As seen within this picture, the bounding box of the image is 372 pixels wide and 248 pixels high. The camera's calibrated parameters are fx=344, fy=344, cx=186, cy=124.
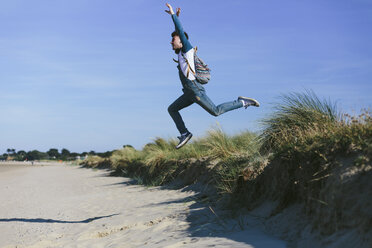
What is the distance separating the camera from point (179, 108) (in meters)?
5.22

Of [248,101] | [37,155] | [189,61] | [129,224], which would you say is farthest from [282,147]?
[37,155]

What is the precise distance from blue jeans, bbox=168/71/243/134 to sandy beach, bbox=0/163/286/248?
1.54 meters

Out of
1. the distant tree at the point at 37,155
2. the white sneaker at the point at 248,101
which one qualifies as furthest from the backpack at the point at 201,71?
the distant tree at the point at 37,155

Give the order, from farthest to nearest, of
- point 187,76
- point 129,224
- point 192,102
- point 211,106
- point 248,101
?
point 129,224
point 248,101
point 192,102
point 211,106
point 187,76

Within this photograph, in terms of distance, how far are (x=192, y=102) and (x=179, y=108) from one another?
10.2 inches

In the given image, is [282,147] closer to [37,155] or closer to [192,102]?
[192,102]

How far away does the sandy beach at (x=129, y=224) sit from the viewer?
4.64m

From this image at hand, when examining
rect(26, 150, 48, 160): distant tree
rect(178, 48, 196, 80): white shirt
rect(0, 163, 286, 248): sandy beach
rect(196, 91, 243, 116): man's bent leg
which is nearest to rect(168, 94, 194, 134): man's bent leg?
rect(196, 91, 243, 116): man's bent leg

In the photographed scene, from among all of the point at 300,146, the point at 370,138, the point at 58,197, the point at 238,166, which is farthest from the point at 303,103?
the point at 58,197

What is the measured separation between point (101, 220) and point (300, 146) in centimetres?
430

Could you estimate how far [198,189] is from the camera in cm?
841

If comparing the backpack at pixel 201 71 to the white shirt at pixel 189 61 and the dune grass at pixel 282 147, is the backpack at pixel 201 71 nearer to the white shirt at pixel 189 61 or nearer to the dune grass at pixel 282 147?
the white shirt at pixel 189 61

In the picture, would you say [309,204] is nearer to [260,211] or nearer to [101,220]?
[260,211]

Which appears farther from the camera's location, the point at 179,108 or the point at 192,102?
the point at 179,108
